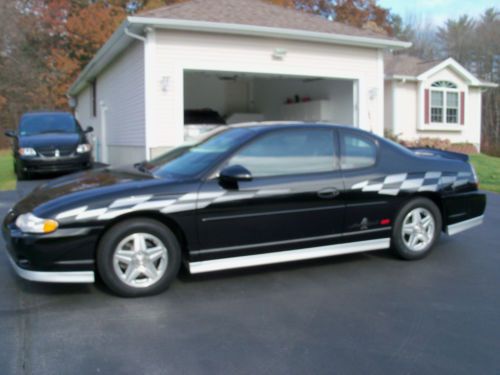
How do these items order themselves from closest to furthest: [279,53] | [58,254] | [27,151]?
[58,254] → [27,151] → [279,53]

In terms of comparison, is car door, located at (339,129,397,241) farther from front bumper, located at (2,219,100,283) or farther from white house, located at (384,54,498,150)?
white house, located at (384,54,498,150)

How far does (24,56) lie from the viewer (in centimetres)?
3394

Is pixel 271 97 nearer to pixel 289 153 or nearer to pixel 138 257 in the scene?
pixel 289 153

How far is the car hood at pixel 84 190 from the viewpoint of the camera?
404 cm

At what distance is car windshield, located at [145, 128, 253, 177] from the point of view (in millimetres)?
4557

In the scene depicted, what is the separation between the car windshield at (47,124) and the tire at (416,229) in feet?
32.6

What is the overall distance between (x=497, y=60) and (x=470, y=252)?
34132 millimetres

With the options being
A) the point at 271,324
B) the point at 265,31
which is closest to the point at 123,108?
the point at 265,31

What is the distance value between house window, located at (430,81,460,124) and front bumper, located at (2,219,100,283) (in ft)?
61.9

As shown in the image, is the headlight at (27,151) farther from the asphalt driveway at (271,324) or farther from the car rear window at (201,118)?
the asphalt driveway at (271,324)

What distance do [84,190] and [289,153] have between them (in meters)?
1.88

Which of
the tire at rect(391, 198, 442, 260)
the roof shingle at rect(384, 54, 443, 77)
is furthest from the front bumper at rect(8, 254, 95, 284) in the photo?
the roof shingle at rect(384, 54, 443, 77)

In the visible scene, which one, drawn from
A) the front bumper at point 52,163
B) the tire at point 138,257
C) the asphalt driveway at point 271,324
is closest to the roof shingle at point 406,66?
the front bumper at point 52,163

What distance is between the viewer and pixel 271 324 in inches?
144
